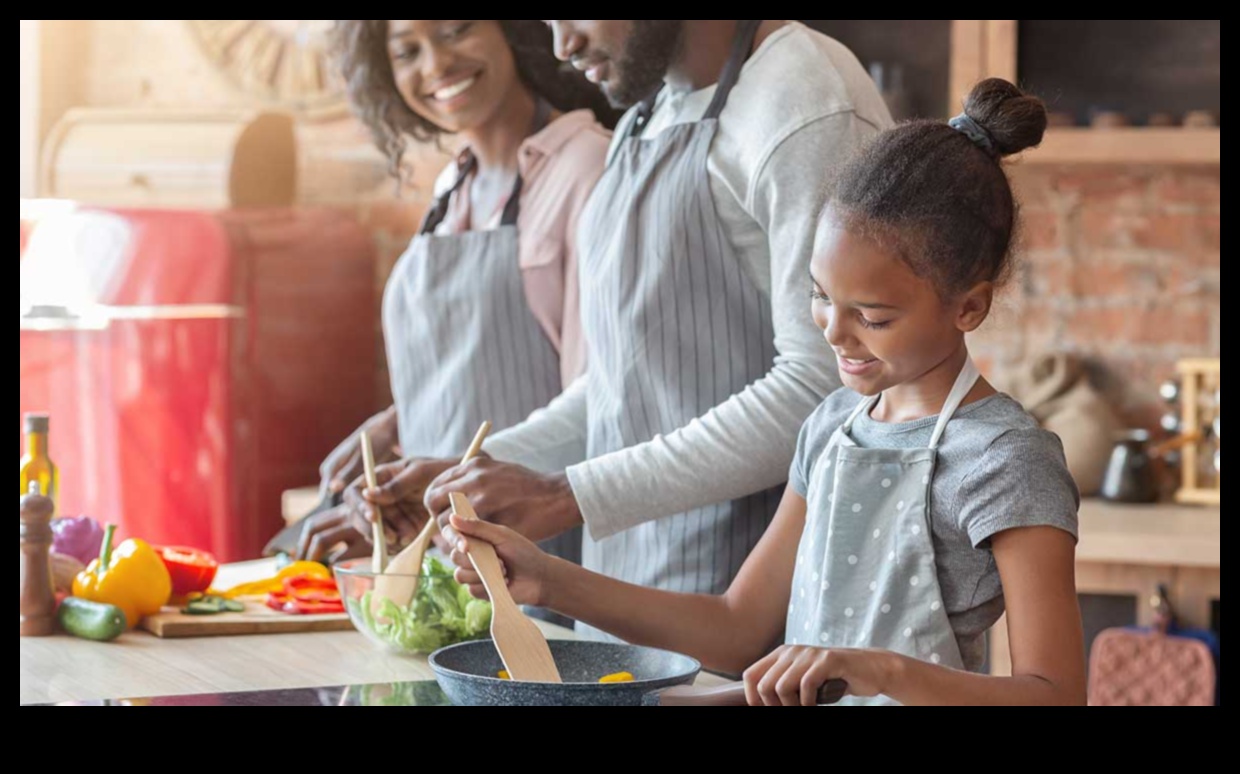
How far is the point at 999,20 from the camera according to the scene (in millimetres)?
2793

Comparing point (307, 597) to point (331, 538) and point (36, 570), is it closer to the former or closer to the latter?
point (331, 538)

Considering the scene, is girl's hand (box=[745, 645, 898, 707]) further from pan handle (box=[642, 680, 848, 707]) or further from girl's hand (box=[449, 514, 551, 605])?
girl's hand (box=[449, 514, 551, 605])

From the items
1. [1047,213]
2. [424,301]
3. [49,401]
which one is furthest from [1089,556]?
[49,401]

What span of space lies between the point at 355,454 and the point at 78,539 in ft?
1.53

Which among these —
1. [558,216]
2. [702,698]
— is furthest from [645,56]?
[702,698]

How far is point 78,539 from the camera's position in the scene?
1591 millimetres

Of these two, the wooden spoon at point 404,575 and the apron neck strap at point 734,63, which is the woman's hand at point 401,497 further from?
the apron neck strap at point 734,63

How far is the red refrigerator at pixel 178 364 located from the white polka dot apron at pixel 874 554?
197 centimetres

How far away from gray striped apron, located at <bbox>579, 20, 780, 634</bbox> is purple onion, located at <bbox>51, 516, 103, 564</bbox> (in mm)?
583

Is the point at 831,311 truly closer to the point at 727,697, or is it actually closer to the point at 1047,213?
the point at 727,697

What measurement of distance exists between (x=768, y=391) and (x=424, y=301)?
799 millimetres

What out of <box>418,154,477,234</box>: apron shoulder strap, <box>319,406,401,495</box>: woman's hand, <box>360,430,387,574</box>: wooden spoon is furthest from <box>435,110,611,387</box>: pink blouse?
<box>360,430,387,574</box>: wooden spoon

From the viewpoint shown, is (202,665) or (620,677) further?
(202,665)
